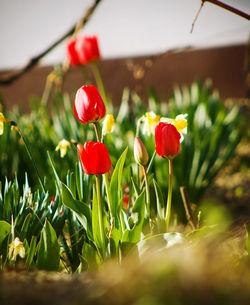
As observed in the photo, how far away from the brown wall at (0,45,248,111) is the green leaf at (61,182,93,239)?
2.21m

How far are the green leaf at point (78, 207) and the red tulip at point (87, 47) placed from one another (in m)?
1.25

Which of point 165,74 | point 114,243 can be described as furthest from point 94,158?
point 165,74

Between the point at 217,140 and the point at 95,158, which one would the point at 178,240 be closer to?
the point at 95,158

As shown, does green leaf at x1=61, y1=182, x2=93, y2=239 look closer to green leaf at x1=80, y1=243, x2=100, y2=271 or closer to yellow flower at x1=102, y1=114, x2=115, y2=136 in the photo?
green leaf at x1=80, y1=243, x2=100, y2=271

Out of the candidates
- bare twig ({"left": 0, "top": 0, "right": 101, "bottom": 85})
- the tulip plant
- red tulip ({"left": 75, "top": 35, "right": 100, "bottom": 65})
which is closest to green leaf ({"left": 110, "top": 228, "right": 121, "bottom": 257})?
the tulip plant

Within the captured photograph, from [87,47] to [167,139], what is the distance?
1.29m

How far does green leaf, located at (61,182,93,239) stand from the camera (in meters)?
0.74

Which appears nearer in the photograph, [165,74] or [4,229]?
[4,229]

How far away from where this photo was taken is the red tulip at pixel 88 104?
71 centimetres

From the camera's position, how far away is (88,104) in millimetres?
718

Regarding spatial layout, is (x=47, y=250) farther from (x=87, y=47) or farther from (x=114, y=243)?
(x=87, y=47)

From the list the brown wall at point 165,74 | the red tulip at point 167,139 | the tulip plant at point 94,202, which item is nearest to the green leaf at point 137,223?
the tulip plant at point 94,202

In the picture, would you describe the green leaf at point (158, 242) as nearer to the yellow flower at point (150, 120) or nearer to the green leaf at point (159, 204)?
the green leaf at point (159, 204)

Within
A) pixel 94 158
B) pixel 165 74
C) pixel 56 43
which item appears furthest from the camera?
pixel 165 74
